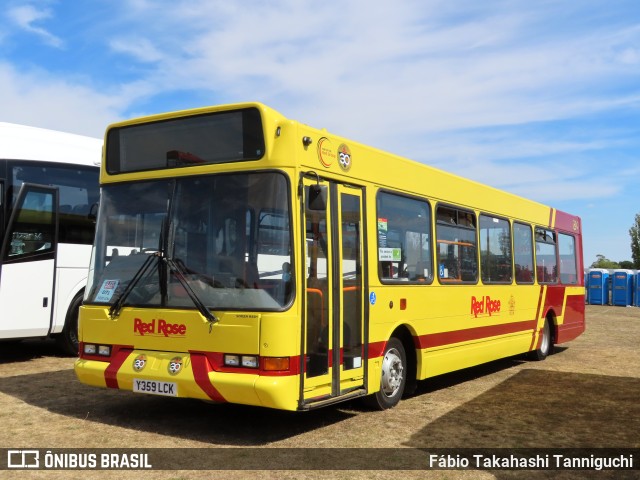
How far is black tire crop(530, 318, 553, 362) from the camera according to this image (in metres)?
13.0

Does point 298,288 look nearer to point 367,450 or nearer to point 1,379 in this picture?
point 367,450

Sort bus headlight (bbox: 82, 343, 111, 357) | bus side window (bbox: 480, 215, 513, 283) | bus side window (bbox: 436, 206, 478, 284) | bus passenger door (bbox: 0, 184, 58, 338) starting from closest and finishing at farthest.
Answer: bus headlight (bbox: 82, 343, 111, 357), bus side window (bbox: 436, 206, 478, 284), bus passenger door (bbox: 0, 184, 58, 338), bus side window (bbox: 480, 215, 513, 283)

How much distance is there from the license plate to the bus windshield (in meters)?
0.71

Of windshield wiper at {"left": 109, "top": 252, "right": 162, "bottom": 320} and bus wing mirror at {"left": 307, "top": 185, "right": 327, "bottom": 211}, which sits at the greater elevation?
bus wing mirror at {"left": 307, "top": 185, "right": 327, "bottom": 211}

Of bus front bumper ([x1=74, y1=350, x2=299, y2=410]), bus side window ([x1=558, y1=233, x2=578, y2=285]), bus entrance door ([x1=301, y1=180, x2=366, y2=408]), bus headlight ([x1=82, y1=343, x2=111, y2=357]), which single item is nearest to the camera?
bus front bumper ([x1=74, y1=350, x2=299, y2=410])

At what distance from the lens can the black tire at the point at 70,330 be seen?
11.3m

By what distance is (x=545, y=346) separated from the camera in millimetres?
13336

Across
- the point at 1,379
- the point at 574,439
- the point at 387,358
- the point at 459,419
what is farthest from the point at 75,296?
the point at 574,439

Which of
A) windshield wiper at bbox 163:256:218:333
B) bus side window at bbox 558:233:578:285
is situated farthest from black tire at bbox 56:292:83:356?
bus side window at bbox 558:233:578:285

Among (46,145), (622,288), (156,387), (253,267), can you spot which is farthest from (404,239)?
(622,288)

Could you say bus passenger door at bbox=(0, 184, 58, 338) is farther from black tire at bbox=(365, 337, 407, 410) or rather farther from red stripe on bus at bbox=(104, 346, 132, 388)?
black tire at bbox=(365, 337, 407, 410)

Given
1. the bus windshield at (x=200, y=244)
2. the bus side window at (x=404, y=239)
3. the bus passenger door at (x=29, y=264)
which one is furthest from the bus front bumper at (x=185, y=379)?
the bus passenger door at (x=29, y=264)

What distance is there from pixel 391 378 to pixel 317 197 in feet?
8.83

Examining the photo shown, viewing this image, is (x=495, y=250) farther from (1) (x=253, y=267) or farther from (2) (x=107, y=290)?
(2) (x=107, y=290)
